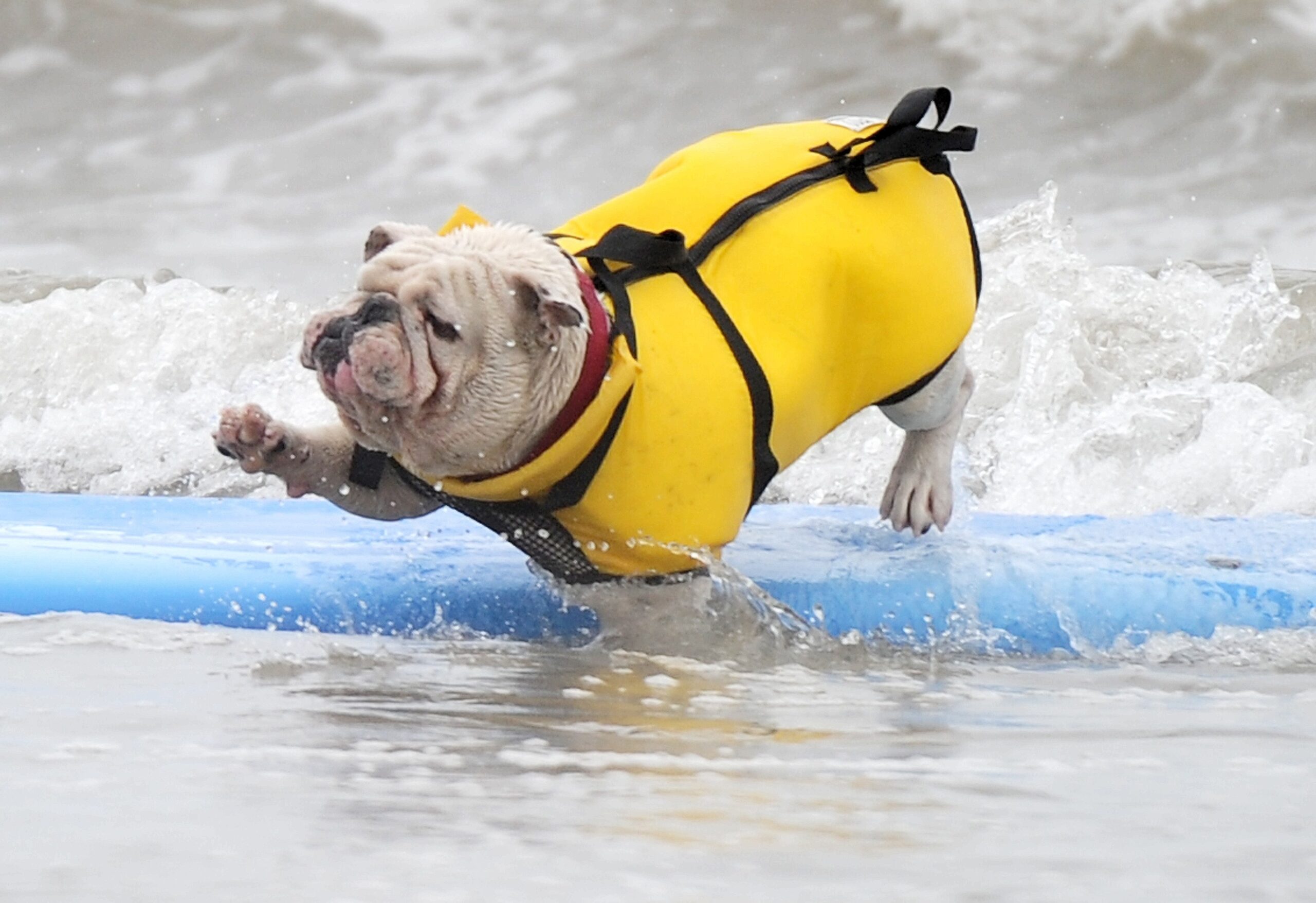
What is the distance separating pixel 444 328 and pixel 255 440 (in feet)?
1.39

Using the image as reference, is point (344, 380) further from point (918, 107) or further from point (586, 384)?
point (918, 107)

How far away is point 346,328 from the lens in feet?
7.06

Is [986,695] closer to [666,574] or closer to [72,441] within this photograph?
[666,574]

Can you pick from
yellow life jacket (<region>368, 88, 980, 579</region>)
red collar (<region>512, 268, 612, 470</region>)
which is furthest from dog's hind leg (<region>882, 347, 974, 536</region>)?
red collar (<region>512, 268, 612, 470</region>)

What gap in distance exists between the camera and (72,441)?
19.0ft

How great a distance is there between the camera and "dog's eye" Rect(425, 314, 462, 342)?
2.18 meters

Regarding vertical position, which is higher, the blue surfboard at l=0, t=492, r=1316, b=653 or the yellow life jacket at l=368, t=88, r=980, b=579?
the yellow life jacket at l=368, t=88, r=980, b=579

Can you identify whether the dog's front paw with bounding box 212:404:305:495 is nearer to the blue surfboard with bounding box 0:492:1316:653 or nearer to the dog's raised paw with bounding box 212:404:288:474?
the dog's raised paw with bounding box 212:404:288:474

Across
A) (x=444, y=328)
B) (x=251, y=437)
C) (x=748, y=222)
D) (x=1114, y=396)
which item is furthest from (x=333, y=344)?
(x=1114, y=396)

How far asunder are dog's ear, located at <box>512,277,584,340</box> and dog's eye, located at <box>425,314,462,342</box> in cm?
9

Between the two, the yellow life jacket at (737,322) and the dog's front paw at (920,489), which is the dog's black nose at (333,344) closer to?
the yellow life jacket at (737,322)

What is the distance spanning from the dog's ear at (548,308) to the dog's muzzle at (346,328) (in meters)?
0.16

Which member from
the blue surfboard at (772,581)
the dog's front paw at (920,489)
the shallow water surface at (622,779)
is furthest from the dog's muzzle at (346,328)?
the dog's front paw at (920,489)

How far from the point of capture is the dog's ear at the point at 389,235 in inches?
91.4
